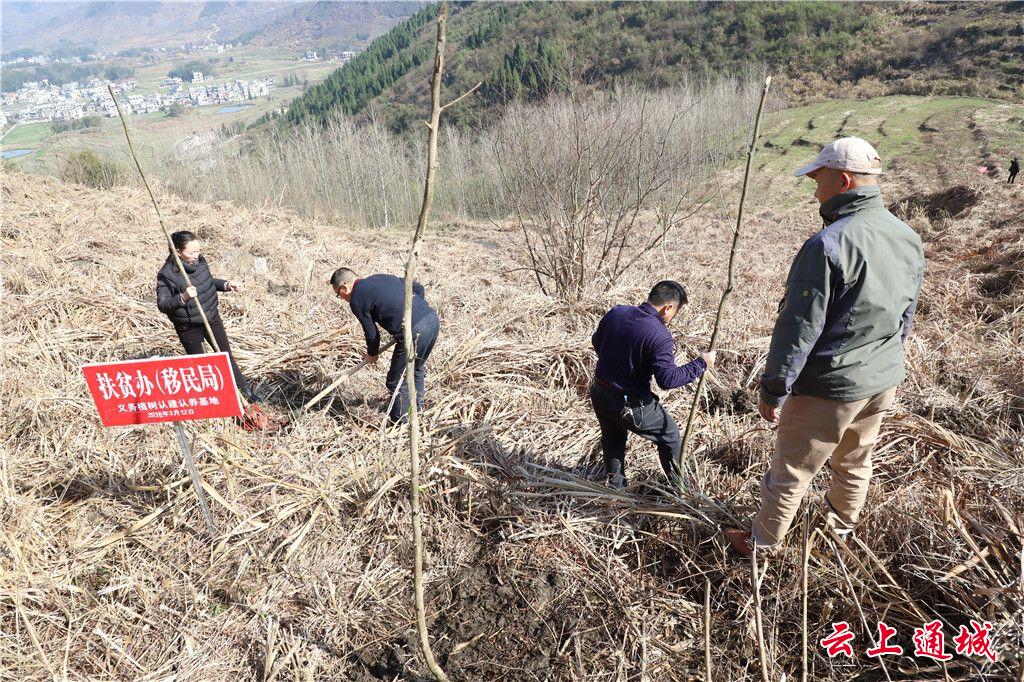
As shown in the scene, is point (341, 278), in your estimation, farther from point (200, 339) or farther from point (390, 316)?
point (200, 339)

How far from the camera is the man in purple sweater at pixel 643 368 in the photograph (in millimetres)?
2230

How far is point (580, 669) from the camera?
6.30 feet

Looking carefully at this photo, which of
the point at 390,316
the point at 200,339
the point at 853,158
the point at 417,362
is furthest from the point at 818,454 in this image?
the point at 200,339

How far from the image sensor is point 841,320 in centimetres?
172

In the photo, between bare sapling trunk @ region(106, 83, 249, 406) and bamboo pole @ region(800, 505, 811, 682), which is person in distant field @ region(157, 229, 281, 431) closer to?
bare sapling trunk @ region(106, 83, 249, 406)

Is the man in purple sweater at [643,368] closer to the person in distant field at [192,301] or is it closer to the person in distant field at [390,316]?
the person in distant field at [390,316]

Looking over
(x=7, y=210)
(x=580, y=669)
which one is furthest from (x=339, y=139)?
(x=580, y=669)

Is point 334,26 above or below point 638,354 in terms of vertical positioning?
above

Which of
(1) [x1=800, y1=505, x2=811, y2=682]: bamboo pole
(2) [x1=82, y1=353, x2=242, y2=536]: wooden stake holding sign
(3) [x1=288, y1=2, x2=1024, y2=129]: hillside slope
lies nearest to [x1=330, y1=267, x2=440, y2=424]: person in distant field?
(2) [x1=82, y1=353, x2=242, y2=536]: wooden stake holding sign

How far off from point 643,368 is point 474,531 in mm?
1202

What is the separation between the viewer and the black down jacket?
3295 mm

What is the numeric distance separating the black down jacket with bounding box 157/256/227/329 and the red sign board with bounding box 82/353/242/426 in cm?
137

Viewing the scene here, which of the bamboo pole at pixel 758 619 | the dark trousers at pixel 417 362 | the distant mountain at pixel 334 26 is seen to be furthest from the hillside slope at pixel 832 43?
the distant mountain at pixel 334 26

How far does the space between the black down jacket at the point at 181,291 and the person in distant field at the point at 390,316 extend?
3.31 ft
